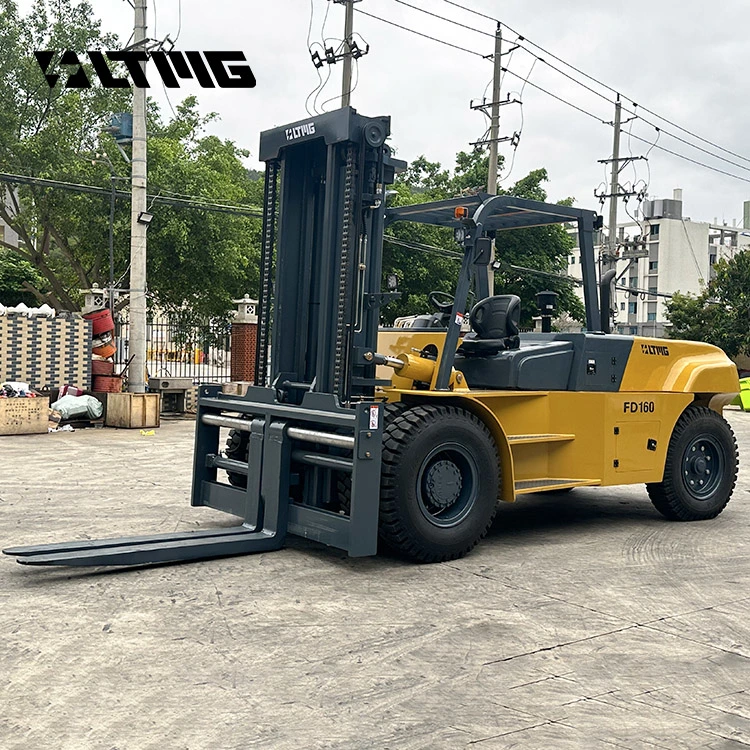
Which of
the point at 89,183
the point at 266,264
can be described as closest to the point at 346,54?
the point at 89,183

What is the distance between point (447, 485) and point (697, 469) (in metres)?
3.35

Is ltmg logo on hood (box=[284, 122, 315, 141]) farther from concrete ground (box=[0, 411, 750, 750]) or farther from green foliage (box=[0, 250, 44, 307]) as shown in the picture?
green foliage (box=[0, 250, 44, 307])

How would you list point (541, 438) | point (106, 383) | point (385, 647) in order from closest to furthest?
point (385, 647) < point (541, 438) < point (106, 383)

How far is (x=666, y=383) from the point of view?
8.97m

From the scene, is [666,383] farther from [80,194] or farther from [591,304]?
[80,194]

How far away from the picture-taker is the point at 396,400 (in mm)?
7715

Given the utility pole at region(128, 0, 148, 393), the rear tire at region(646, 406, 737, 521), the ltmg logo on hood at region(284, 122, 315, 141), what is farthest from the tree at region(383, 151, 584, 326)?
the ltmg logo on hood at region(284, 122, 315, 141)

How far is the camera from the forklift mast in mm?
7219

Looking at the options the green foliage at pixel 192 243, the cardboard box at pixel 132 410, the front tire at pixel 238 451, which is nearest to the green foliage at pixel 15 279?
the green foliage at pixel 192 243

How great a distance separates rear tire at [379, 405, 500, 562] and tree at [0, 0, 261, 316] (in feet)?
65.5

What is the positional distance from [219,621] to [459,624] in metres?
1.37

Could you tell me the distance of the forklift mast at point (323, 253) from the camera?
7.22 metres

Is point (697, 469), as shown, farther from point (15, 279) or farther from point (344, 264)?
point (15, 279)

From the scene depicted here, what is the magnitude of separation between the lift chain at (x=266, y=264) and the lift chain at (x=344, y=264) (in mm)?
1116
